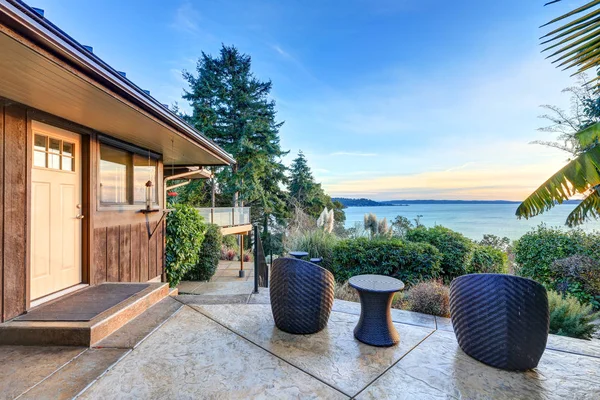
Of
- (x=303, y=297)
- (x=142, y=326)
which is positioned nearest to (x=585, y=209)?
(x=303, y=297)

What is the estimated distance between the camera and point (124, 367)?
205 centimetres

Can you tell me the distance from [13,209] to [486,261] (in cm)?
776

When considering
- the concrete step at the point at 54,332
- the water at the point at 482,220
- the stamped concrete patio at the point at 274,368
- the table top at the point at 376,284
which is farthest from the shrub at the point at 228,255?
the table top at the point at 376,284

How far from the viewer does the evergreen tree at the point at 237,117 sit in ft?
53.8

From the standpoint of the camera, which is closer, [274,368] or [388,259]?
[274,368]

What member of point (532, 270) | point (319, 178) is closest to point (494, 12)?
point (532, 270)

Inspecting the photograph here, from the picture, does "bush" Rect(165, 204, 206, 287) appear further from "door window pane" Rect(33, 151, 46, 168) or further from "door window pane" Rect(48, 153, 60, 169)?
"door window pane" Rect(33, 151, 46, 168)

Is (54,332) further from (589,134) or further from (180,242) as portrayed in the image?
(589,134)

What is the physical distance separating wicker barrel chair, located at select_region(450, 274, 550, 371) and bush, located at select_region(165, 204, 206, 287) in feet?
17.8

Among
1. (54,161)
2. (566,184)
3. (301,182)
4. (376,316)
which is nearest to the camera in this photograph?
(376,316)

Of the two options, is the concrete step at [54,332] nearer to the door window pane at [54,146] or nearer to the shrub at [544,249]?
the door window pane at [54,146]

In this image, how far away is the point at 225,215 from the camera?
34.6 feet

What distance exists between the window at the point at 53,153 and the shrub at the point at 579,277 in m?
8.04

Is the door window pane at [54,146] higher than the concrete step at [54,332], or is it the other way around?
the door window pane at [54,146]
